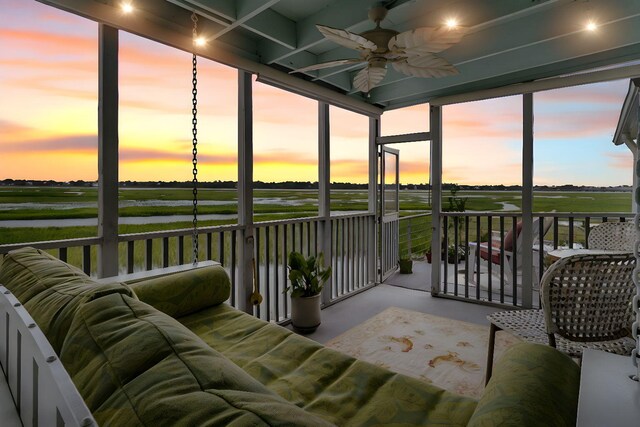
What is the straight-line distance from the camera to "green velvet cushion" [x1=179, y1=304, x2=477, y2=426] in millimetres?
1131

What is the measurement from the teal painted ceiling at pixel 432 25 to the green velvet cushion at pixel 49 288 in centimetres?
154

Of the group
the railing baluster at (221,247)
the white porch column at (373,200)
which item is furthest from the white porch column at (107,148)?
the white porch column at (373,200)

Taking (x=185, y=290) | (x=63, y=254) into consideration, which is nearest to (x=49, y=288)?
(x=185, y=290)

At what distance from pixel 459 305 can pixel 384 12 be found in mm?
3288

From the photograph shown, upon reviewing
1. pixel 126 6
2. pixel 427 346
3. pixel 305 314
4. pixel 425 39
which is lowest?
pixel 427 346

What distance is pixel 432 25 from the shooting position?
2738 millimetres

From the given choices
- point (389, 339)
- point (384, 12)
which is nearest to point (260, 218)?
point (389, 339)

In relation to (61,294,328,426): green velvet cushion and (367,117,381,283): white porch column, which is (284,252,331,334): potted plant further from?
(61,294,328,426): green velvet cushion

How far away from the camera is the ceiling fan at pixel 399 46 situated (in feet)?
6.09

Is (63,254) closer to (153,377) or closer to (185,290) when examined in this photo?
(185,290)

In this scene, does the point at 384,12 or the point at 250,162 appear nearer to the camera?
the point at 384,12

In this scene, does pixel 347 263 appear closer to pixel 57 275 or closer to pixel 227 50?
pixel 227 50

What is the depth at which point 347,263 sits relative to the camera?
4520mm

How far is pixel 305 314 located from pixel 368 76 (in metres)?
2.15
